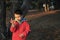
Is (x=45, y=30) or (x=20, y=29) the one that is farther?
(x=45, y=30)

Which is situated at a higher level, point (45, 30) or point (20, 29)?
point (20, 29)

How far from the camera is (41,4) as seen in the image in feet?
107

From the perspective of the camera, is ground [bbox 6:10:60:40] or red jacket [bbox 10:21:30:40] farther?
ground [bbox 6:10:60:40]

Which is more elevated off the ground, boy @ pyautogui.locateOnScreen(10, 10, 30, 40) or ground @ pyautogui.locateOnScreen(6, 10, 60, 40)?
boy @ pyautogui.locateOnScreen(10, 10, 30, 40)

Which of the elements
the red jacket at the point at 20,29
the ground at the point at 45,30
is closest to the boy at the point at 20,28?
the red jacket at the point at 20,29

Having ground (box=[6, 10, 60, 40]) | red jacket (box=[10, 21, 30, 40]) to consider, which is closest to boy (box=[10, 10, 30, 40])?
red jacket (box=[10, 21, 30, 40])

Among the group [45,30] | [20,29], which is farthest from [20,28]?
[45,30]

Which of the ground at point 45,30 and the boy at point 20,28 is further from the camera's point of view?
the ground at point 45,30

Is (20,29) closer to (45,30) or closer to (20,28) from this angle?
(20,28)

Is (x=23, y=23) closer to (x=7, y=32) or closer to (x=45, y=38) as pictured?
(x=7, y=32)

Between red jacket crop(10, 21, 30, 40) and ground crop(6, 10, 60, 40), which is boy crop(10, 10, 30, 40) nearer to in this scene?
red jacket crop(10, 21, 30, 40)

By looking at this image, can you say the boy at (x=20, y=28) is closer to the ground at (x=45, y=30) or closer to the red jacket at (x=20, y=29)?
the red jacket at (x=20, y=29)

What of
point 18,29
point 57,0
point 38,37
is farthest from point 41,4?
point 18,29

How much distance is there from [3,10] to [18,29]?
604 cm
